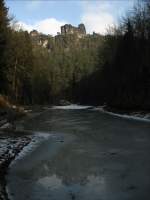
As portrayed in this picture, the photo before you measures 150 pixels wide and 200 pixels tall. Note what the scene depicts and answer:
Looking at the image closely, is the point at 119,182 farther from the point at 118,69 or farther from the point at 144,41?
the point at 118,69

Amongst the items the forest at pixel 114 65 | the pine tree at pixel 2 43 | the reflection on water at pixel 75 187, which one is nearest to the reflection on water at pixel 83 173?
the reflection on water at pixel 75 187

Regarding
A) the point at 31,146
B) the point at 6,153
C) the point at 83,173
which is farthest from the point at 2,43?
the point at 83,173

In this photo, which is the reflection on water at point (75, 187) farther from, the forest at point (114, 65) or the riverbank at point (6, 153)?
the forest at point (114, 65)

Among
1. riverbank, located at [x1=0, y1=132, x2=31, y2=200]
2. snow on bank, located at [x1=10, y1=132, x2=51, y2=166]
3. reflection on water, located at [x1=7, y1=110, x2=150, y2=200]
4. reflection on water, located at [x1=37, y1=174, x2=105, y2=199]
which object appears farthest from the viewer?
snow on bank, located at [x1=10, y1=132, x2=51, y2=166]

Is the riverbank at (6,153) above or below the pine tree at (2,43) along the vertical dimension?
below

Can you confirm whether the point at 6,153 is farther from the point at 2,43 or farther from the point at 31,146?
the point at 2,43

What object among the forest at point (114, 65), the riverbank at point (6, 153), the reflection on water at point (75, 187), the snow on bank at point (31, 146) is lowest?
the snow on bank at point (31, 146)

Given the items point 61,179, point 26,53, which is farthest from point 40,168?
point 26,53

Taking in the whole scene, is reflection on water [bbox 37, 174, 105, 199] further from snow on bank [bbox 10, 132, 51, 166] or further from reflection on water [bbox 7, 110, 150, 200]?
snow on bank [bbox 10, 132, 51, 166]

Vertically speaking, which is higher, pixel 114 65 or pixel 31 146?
pixel 114 65

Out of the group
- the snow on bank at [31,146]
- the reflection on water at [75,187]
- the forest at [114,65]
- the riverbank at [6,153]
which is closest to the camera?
→ the reflection on water at [75,187]

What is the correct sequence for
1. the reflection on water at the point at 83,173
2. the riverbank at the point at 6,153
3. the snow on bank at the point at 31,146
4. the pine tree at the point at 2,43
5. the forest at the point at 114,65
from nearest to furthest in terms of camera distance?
the reflection on water at the point at 83,173
the riverbank at the point at 6,153
the snow on bank at the point at 31,146
the pine tree at the point at 2,43
the forest at the point at 114,65

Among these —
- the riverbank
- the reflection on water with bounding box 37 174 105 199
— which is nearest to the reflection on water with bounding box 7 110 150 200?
the reflection on water with bounding box 37 174 105 199

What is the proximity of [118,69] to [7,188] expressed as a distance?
65.3 meters
